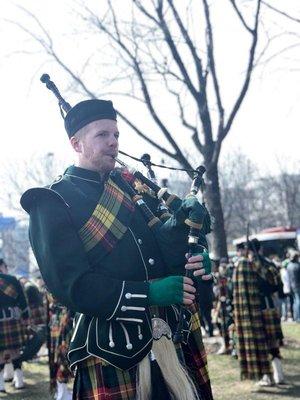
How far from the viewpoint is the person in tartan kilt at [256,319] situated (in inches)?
313

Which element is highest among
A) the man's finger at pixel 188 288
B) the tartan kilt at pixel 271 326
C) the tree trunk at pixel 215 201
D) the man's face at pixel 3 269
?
the tree trunk at pixel 215 201

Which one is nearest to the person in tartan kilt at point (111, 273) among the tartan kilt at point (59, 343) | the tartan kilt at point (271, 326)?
the tartan kilt at point (59, 343)

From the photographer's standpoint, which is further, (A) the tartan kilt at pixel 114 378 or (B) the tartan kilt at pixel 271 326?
(B) the tartan kilt at pixel 271 326

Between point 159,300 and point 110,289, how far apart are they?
0.76 ft

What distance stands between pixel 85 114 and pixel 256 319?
5.73 meters

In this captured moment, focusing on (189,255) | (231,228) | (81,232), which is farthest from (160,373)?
(231,228)

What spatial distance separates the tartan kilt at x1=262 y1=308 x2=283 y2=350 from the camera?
Answer: 8.16 m

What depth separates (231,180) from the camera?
45531 millimetres

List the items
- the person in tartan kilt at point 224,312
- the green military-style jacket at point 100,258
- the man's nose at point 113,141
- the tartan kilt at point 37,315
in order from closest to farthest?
the green military-style jacket at point 100,258, the man's nose at point 113,141, the person in tartan kilt at point 224,312, the tartan kilt at point 37,315

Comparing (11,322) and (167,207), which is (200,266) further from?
(11,322)

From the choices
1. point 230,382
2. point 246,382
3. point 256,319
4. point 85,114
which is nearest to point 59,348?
point 230,382

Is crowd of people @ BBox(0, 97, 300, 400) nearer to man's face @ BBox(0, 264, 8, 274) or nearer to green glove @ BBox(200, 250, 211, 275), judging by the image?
green glove @ BBox(200, 250, 211, 275)

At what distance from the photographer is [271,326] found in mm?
8172

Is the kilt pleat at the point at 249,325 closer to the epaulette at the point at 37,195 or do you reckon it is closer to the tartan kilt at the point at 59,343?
the tartan kilt at the point at 59,343
